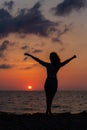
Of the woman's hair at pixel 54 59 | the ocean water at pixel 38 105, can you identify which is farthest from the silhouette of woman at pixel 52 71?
the ocean water at pixel 38 105

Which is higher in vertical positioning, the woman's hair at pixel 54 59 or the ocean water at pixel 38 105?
the woman's hair at pixel 54 59

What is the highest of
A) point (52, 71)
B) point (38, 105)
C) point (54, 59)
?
point (54, 59)

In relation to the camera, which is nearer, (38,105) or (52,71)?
(52,71)

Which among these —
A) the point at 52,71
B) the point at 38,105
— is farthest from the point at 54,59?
the point at 38,105

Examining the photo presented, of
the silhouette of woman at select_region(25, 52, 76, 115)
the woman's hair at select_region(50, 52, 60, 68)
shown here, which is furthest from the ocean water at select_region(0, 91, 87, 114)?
the woman's hair at select_region(50, 52, 60, 68)

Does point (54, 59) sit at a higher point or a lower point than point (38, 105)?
higher

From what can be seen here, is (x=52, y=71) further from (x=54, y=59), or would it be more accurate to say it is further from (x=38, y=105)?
(x=38, y=105)

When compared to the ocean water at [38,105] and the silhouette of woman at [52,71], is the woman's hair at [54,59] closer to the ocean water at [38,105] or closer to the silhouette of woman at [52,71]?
the silhouette of woman at [52,71]

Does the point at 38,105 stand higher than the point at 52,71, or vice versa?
the point at 52,71

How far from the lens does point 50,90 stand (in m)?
13.9

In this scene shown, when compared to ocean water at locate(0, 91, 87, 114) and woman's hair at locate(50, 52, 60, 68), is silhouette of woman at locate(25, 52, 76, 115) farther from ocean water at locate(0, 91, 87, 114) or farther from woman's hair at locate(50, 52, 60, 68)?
ocean water at locate(0, 91, 87, 114)

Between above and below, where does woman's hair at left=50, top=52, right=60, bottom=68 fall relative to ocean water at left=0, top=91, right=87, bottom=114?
above
